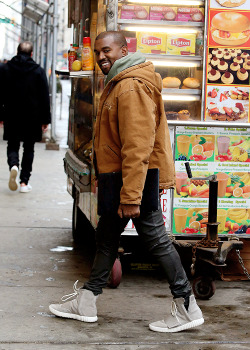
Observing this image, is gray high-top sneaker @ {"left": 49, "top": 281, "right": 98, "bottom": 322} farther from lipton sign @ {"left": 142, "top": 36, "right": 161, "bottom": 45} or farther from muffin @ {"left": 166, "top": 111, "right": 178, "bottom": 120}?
lipton sign @ {"left": 142, "top": 36, "right": 161, "bottom": 45}

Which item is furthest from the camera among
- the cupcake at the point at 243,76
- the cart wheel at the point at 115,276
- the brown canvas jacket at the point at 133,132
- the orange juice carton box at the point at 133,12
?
the cupcake at the point at 243,76

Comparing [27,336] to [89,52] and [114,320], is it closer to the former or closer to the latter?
[114,320]

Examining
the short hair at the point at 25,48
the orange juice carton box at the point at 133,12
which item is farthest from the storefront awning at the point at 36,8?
the orange juice carton box at the point at 133,12

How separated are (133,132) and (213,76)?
5.27ft

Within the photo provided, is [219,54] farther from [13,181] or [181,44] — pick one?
[13,181]

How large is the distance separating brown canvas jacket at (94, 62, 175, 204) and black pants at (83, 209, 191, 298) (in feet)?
0.85

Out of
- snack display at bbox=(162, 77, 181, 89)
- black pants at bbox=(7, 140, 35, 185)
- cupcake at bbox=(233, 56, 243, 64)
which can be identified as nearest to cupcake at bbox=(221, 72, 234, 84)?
cupcake at bbox=(233, 56, 243, 64)

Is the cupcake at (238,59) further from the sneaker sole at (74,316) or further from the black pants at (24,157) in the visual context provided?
the black pants at (24,157)

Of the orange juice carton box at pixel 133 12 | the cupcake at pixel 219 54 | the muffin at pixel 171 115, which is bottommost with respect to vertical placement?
the muffin at pixel 171 115

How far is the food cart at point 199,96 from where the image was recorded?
5207mm

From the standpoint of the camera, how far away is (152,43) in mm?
5293

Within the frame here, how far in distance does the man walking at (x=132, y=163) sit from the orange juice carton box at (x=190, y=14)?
3.95ft

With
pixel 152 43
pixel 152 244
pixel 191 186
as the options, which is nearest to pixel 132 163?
pixel 152 244

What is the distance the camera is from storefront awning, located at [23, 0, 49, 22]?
15531 mm
